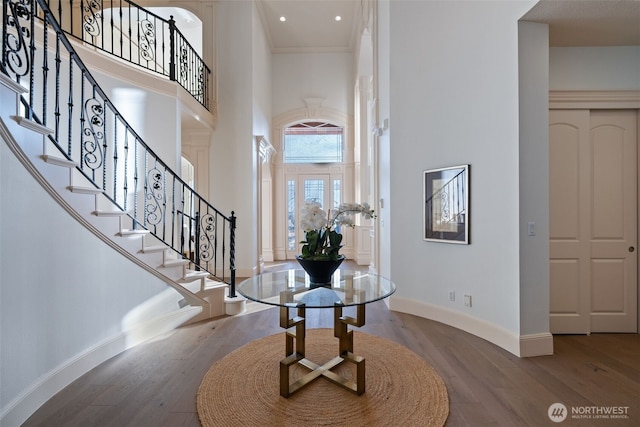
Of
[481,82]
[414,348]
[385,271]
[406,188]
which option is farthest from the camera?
[385,271]

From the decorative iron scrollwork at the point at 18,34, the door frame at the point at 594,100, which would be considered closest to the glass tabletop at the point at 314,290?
the decorative iron scrollwork at the point at 18,34

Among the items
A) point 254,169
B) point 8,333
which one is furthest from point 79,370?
point 254,169

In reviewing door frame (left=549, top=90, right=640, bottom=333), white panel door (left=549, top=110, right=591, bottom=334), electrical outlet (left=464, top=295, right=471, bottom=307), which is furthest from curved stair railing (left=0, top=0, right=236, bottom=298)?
door frame (left=549, top=90, right=640, bottom=333)

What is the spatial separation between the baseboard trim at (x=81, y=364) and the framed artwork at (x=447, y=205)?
289cm

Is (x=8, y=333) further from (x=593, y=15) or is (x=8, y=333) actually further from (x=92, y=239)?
(x=593, y=15)

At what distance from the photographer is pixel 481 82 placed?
3.04 metres

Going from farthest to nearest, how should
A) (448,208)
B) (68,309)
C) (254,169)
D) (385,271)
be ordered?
(254,169) → (385,271) → (448,208) → (68,309)

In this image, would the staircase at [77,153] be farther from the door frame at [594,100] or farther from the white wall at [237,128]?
the door frame at [594,100]

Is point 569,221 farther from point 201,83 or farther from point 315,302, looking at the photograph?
point 201,83

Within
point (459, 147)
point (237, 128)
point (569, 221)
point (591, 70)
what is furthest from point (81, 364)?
point (591, 70)

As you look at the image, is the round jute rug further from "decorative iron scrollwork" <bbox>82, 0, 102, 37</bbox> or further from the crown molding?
"decorative iron scrollwork" <bbox>82, 0, 102, 37</bbox>

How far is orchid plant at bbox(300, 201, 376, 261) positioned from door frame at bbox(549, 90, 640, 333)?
2361mm

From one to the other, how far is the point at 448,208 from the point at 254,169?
3656 millimetres

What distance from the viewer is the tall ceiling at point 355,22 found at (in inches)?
97.0
